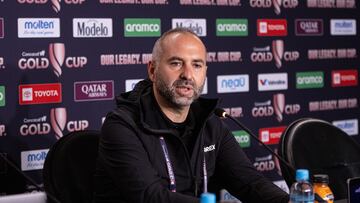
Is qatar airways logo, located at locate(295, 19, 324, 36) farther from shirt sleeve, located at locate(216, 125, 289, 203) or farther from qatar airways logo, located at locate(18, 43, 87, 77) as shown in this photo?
shirt sleeve, located at locate(216, 125, 289, 203)

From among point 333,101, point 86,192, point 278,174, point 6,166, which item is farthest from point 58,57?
point 333,101

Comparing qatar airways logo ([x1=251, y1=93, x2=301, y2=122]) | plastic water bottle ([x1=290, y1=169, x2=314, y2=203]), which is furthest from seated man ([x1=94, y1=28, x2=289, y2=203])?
qatar airways logo ([x1=251, y1=93, x2=301, y2=122])

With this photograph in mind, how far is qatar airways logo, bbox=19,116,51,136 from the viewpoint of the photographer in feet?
11.3

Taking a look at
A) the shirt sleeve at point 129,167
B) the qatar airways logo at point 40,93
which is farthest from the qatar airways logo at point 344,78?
the shirt sleeve at point 129,167

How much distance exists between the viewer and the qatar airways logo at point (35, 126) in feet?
11.3

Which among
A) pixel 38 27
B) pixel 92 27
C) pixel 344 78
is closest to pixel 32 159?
pixel 38 27

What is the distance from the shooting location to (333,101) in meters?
4.81

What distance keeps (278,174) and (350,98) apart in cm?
94

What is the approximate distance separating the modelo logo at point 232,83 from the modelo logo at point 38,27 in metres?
1.23

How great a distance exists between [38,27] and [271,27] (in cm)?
A: 181

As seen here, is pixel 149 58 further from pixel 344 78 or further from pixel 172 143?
pixel 344 78

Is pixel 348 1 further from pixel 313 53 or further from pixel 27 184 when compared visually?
pixel 27 184

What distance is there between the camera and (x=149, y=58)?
3.91 m

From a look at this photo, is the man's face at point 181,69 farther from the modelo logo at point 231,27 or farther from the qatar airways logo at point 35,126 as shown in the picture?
the modelo logo at point 231,27
